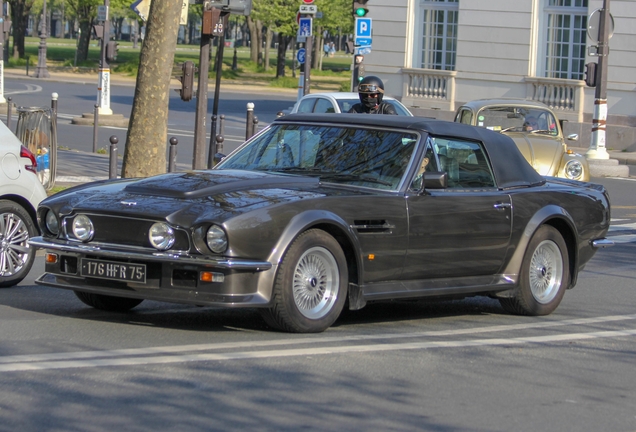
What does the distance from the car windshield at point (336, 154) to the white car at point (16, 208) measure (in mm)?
1878

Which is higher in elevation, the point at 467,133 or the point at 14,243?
the point at 467,133

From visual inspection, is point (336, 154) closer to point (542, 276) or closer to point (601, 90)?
point (542, 276)

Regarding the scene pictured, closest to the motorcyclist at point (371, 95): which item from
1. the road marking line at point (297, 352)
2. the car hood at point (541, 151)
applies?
the road marking line at point (297, 352)

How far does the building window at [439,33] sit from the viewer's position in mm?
35344

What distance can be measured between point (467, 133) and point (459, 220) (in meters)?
0.83

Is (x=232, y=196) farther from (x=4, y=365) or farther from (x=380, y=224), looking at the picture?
(x=4, y=365)

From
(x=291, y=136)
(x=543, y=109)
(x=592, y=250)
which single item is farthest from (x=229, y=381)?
(x=543, y=109)

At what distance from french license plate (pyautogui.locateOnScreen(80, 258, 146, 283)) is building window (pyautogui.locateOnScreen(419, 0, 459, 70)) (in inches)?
1149

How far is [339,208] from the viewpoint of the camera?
7.33m

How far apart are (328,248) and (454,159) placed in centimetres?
164

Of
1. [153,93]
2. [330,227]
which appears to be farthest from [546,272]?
[153,93]

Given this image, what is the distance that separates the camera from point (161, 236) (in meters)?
6.98

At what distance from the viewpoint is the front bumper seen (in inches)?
270

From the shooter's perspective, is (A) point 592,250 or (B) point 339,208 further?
(A) point 592,250
